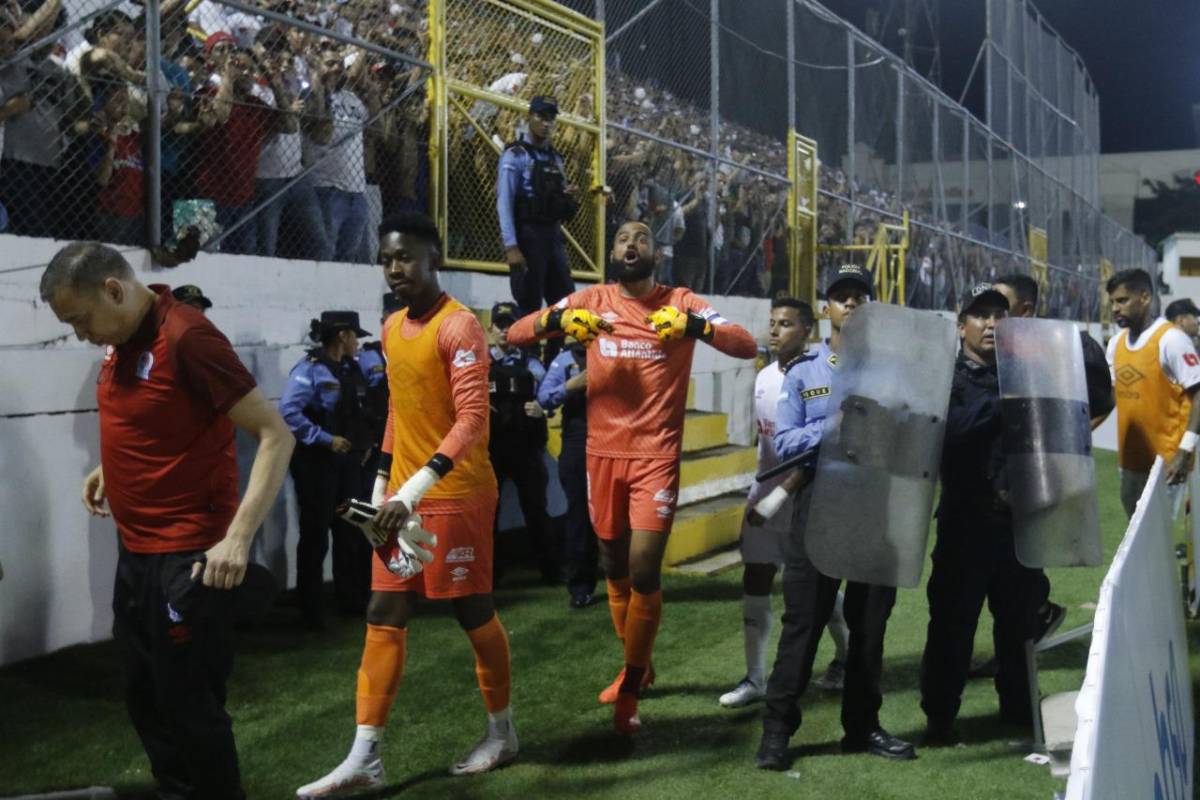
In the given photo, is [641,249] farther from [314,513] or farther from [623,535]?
[314,513]

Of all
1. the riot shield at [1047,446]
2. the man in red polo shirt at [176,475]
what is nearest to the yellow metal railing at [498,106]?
the riot shield at [1047,446]

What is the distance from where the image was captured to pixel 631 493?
18.6 feet

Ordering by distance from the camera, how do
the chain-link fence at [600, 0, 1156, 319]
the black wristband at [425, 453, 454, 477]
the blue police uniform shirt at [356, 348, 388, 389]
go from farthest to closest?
1. the chain-link fence at [600, 0, 1156, 319]
2. the blue police uniform shirt at [356, 348, 388, 389]
3. the black wristband at [425, 453, 454, 477]

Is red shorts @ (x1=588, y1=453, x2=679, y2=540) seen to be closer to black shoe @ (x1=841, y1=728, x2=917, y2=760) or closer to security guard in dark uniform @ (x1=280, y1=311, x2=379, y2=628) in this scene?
black shoe @ (x1=841, y1=728, x2=917, y2=760)

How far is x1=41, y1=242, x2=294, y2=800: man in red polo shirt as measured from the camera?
374 centimetres

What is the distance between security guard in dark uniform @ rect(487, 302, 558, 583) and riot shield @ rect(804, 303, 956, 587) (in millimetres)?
4316

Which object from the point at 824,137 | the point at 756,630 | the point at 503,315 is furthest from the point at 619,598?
the point at 824,137

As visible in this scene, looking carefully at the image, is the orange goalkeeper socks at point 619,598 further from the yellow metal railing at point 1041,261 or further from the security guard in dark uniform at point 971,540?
the yellow metal railing at point 1041,261

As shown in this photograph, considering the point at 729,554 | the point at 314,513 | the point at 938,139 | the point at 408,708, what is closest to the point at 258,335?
the point at 314,513

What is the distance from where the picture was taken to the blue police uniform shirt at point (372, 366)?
828 cm

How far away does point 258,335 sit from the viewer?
27.3ft

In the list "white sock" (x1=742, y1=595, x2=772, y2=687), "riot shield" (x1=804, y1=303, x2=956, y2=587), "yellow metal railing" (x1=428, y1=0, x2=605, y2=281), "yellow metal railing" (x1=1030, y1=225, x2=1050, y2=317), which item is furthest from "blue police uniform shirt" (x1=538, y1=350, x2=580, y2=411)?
"yellow metal railing" (x1=1030, y1=225, x2=1050, y2=317)

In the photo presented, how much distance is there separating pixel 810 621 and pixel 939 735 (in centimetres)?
85

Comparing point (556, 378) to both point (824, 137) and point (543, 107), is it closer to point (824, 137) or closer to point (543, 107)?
point (543, 107)
